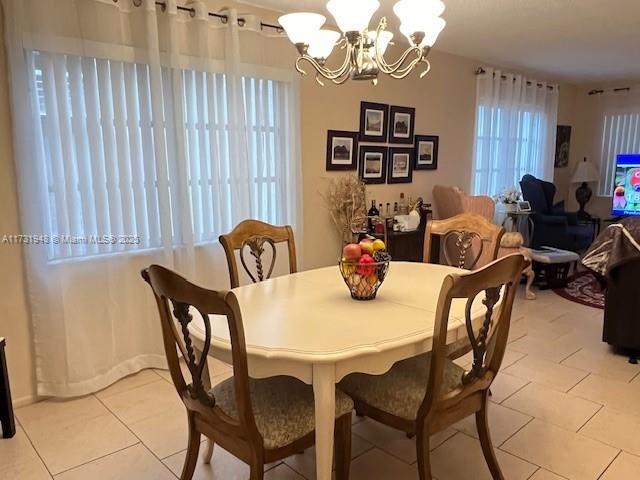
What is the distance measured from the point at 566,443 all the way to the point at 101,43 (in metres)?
3.13

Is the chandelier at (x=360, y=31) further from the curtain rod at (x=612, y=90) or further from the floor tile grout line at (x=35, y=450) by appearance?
the curtain rod at (x=612, y=90)

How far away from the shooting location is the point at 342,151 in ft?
13.2

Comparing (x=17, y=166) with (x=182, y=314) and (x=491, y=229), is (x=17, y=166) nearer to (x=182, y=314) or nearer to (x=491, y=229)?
(x=182, y=314)

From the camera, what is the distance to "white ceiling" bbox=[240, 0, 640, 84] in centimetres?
332

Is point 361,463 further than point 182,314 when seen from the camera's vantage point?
Yes

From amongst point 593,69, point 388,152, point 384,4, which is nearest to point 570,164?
point 593,69

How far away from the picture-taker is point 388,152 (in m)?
4.41

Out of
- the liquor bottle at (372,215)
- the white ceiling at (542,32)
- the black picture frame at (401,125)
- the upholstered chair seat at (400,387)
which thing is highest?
the white ceiling at (542,32)

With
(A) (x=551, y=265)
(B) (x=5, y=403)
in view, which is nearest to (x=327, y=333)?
(B) (x=5, y=403)

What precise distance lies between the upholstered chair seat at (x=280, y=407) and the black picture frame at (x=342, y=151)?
2413 mm

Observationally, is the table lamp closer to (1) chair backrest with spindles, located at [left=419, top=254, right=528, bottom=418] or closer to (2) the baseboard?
(1) chair backrest with spindles, located at [left=419, top=254, right=528, bottom=418]

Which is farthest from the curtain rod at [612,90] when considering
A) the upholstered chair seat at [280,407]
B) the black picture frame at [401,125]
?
the upholstered chair seat at [280,407]

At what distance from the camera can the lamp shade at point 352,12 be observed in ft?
6.18

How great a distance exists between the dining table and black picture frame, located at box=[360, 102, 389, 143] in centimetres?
229
